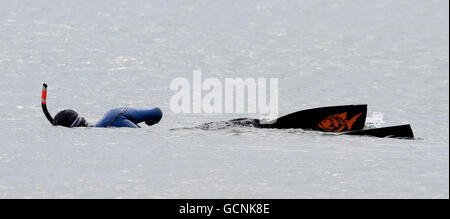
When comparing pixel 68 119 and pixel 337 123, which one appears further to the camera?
pixel 68 119

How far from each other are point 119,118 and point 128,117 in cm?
25

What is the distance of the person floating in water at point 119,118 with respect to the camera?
2252 centimetres

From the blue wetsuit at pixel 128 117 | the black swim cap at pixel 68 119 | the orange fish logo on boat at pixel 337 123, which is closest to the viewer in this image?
the orange fish logo on boat at pixel 337 123

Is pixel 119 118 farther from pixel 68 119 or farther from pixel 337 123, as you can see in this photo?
pixel 337 123

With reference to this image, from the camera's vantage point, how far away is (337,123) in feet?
70.8

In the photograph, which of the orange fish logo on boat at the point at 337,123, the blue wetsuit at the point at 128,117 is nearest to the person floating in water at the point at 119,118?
the blue wetsuit at the point at 128,117

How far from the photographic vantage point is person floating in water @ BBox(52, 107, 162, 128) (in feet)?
73.9

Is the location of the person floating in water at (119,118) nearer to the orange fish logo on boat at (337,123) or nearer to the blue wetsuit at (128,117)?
the blue wetsuit at (128,117)

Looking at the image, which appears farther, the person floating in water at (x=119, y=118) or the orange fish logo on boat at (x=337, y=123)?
the person floating in water at (x=119, y=118)

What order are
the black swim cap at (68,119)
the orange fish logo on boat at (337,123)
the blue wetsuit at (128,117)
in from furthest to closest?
1. the black swim cap at (68,119)
2. the blue wetsuit at (128,117)
3. the orange fish logo on boat at (337,123)

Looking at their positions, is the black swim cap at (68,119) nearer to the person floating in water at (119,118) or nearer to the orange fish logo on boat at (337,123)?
the person floating in water at (119,118)

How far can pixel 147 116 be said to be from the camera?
22766 millimetres

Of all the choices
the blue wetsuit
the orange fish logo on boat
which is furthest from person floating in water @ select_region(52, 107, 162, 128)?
the orange fish logo on boat

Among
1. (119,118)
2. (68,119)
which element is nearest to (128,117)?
(119,118)
